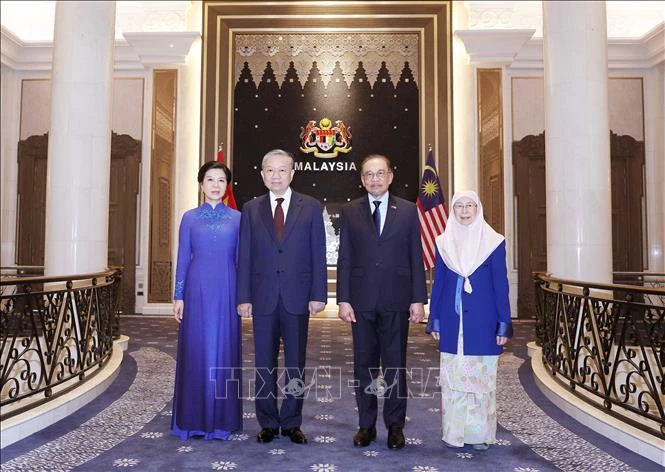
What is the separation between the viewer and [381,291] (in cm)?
341

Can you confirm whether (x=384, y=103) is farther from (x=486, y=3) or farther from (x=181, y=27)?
(x=181, y=27)

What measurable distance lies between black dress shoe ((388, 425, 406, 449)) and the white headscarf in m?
1.00

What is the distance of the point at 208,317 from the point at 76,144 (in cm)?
418

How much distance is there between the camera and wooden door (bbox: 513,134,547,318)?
10609mm

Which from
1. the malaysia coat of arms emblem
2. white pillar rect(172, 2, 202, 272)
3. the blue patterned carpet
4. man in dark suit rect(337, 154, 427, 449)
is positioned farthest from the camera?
the malaysia coat of arms emblem

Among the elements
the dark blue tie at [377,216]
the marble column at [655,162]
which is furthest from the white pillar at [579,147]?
the marble column at [655,162]

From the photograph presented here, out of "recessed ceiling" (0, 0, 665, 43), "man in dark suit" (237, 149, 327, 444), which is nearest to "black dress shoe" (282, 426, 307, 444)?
"man in dark suit" (237, 149, 327, 444)

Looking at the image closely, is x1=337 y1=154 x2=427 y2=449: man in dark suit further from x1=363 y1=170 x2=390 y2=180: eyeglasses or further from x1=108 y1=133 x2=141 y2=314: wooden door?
x1=108 y1=133 x2=141 y2=314: wooden door

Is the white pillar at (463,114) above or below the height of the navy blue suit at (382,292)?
above

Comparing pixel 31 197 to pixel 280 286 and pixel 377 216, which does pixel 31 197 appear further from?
pixel 377 216

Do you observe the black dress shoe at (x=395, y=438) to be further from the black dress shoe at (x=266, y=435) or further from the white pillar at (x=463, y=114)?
the white pillar at (x=463, y=114)

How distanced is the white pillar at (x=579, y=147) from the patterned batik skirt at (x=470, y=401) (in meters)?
3.35

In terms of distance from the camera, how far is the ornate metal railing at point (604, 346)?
3688mm

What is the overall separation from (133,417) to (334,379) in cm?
202
